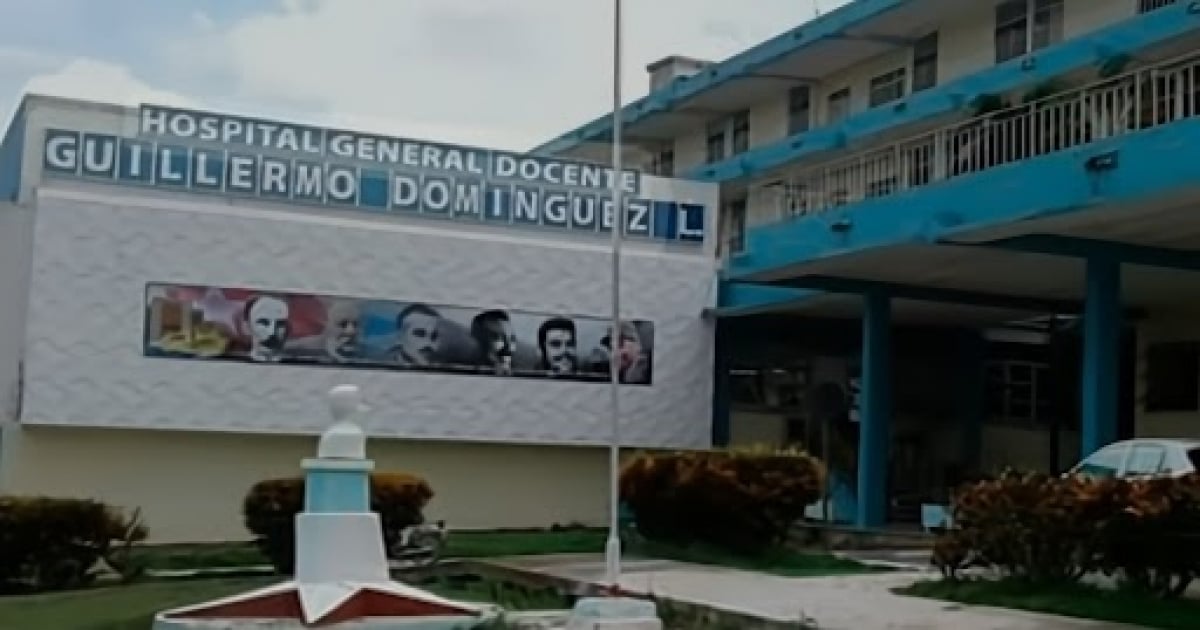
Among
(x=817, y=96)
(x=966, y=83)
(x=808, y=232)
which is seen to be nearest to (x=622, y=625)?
(x=808, y=232)

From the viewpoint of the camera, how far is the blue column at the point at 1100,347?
21422 mm

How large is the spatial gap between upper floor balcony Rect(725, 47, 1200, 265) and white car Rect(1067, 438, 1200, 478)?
9.79 feet

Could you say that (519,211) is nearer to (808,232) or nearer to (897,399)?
(808,232)

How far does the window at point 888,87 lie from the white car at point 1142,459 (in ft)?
46.3

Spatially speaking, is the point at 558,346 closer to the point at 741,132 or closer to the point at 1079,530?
the point at 741,132

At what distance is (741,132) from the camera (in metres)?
37.9

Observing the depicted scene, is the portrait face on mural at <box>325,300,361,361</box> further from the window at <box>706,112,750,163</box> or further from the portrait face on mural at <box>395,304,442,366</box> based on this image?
the window at <box>706,112,750,163</box>

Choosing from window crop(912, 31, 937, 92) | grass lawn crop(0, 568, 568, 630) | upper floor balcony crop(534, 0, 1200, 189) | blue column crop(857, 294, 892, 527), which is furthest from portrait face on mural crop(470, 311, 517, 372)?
window crop(912, 31, 937, 92)

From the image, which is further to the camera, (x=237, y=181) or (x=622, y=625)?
(x=237, y=181)

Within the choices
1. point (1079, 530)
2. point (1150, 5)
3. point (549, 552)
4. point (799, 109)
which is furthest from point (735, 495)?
point (799, 109)

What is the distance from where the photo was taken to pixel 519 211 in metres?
28.9

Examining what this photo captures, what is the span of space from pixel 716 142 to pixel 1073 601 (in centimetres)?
2440

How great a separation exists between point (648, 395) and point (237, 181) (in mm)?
7719

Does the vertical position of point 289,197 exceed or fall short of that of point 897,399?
it exceeds it
